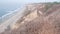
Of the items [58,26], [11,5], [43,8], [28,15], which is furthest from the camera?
[11,5]

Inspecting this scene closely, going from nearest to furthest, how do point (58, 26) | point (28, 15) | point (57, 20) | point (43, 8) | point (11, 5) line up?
point (58, 26), point (57, 20), point (28, 15), point (43, 8), point (11, 5)

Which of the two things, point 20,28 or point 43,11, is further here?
point 43,11

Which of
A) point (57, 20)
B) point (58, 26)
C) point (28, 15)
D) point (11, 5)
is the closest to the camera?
point (58, 26)

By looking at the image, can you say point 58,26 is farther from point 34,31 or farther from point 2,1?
point 2,1

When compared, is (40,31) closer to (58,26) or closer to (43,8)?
(58,26)

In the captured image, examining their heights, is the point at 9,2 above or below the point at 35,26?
below

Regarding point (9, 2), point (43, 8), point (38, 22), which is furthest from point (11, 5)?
point (38, 22)

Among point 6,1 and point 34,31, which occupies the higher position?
point 34,31

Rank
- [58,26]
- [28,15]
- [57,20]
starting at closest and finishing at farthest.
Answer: [58,26], [57,20], [28,15]

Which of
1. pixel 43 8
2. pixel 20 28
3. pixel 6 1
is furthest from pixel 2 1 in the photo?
pixel 20 28

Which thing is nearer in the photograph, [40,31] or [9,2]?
[40,31]
